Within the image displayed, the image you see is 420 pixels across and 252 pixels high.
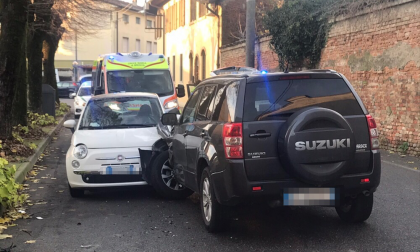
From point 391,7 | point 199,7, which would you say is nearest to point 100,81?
point 391,7

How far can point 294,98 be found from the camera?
5418 mm

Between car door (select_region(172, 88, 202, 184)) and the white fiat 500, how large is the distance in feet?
2.47

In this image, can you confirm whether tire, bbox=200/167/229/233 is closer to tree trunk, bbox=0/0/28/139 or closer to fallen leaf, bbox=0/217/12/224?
fallen leaf, bbox=0/217/12/224

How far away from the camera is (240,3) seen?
2994 cm

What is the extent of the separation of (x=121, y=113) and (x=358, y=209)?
14.3ft

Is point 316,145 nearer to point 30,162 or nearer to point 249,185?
point 249,185

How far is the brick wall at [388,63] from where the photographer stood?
39.7 feet

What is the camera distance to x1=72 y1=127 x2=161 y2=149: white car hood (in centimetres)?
772

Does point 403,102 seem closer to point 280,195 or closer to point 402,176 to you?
point 402,176

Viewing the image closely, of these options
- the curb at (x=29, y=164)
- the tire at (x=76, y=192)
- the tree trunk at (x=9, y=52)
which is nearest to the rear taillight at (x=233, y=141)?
the curb at (x=29, y=164)

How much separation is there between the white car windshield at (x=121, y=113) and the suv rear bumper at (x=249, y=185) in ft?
11.3

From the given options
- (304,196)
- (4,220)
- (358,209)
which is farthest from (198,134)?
(4,220)

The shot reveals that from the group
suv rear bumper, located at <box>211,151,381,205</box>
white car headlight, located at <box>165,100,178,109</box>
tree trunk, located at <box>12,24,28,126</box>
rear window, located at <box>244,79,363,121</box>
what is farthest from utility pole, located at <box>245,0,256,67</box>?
suv rear bumper, located at <box>211,151,381,205</box>

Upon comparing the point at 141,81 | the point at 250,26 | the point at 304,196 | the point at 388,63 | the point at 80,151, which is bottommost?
the point at 304,196
